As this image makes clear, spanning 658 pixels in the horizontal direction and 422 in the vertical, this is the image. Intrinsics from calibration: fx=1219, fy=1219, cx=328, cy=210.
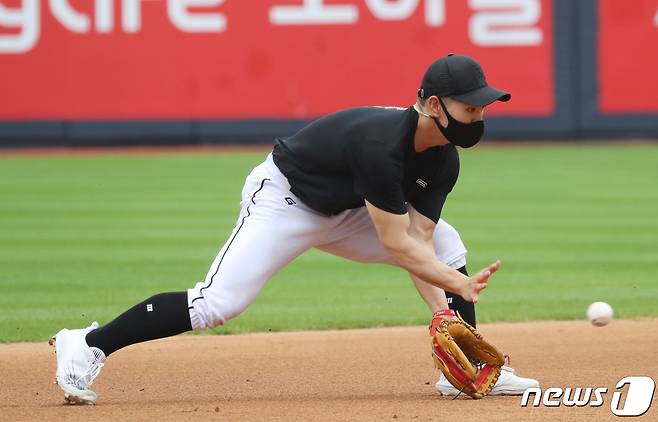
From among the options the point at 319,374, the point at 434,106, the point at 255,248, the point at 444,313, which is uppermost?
the point at 434,106

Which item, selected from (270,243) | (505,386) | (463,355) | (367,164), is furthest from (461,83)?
(505,386)

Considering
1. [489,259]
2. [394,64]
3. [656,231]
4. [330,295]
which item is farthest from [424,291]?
[394,64]

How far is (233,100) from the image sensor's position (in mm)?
19203

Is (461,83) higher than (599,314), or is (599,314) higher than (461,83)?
(461,83)

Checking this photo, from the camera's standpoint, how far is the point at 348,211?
488 cm

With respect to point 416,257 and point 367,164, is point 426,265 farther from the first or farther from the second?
point 367,164

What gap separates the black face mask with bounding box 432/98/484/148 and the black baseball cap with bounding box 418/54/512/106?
6 cm

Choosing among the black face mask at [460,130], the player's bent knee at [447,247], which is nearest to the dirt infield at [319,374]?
the player's bent knee at [447,247]

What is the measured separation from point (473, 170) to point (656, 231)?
17.9 feet

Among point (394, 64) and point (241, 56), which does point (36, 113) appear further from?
point (394, 64)

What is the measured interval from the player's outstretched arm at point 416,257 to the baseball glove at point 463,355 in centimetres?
26

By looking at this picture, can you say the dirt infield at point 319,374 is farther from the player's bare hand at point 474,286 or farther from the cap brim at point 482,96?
the cap brim at point 482,96

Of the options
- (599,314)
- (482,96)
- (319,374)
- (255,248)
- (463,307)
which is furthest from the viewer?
(319,374)

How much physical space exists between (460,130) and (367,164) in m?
0.37
